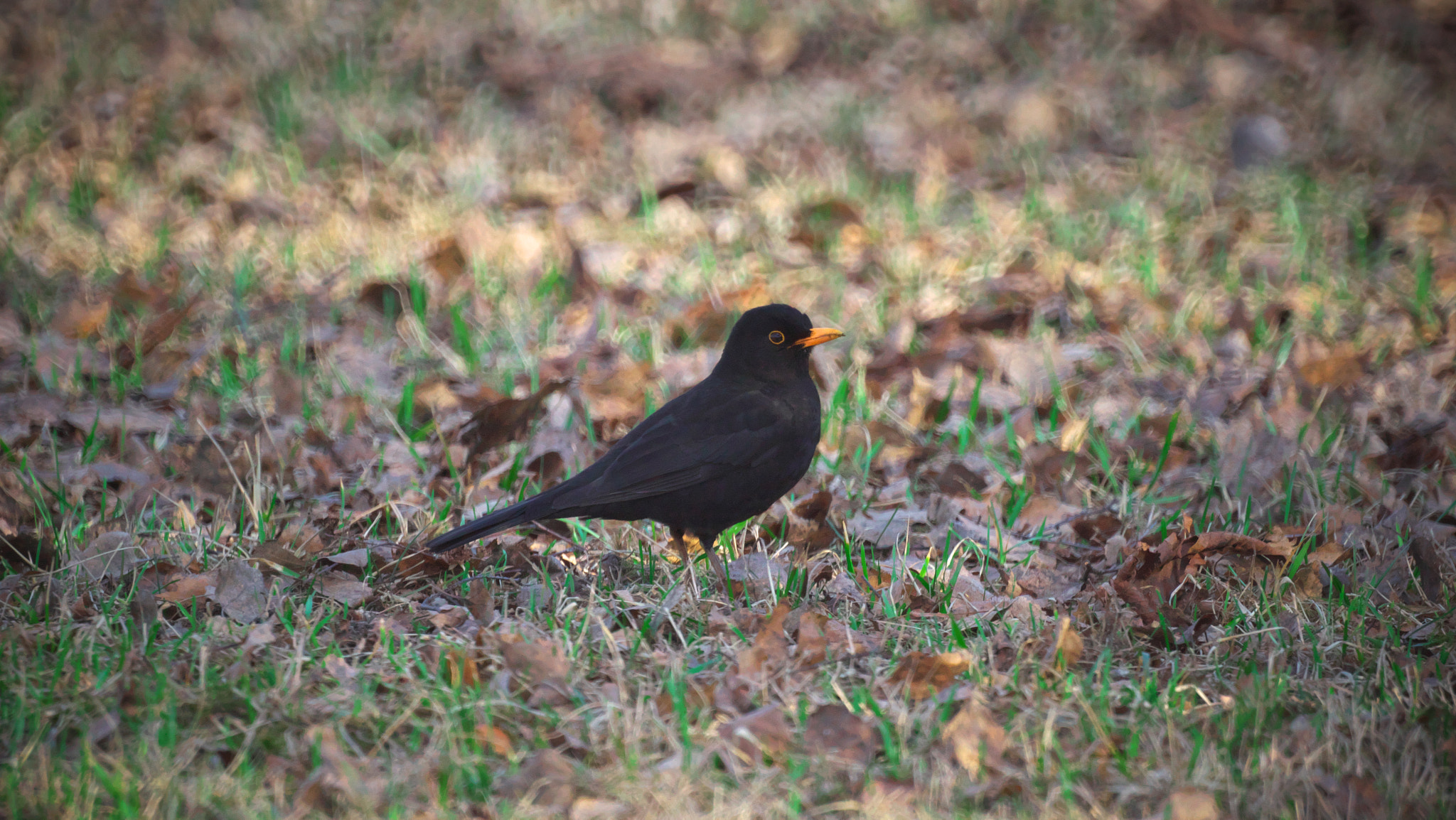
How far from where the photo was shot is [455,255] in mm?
5840

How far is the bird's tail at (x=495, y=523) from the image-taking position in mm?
3287

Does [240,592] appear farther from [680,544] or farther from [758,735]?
[758,735]

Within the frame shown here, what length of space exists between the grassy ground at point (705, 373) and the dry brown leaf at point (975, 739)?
11 mm

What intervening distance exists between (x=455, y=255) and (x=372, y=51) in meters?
3.46

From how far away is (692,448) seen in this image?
353 cm

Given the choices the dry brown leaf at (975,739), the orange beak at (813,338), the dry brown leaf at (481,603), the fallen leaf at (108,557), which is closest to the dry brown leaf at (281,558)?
the fallen leaf at (108,557)

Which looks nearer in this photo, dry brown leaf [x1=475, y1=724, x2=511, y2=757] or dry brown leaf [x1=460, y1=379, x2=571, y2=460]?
dry brown leaf [x1=475, y1=724, x2=511, y2=757]

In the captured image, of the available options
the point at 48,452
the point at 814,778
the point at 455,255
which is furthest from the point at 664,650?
the point at 455,255

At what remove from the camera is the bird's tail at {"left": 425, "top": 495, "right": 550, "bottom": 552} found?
10.8 ft

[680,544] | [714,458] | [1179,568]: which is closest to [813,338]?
[714,458]

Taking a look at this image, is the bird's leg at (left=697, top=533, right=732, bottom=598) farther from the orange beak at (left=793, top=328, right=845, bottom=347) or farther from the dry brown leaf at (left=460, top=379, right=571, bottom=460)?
the dry brown leaf at (left=460, top=379, right=571, bottom=460)

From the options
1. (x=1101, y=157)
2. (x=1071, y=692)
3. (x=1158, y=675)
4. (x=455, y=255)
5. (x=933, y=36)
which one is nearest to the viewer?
(x=1071, y=692)

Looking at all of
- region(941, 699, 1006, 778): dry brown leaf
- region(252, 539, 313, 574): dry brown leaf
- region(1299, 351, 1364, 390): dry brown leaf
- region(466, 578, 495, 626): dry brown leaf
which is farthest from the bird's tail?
region(1299, 351, 1364, 390): dry brown leaf

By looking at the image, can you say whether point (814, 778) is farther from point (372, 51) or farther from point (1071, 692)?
point (372, 51)
